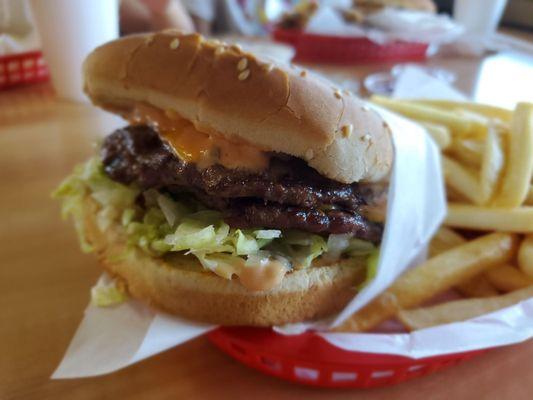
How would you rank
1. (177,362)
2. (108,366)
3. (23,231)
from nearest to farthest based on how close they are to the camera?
(108,366) → (177,362) → (23,231)

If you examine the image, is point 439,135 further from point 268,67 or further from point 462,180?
point 268,67

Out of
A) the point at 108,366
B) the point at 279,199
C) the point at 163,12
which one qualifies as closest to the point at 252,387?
the point at 108,366

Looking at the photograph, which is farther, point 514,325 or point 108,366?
point 514,325

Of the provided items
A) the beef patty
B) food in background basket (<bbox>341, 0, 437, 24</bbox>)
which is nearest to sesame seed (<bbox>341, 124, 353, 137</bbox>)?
the beef patty

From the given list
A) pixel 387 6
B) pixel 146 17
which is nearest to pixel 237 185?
pixel 146 17

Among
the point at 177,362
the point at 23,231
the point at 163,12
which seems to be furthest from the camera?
the point at 163,12

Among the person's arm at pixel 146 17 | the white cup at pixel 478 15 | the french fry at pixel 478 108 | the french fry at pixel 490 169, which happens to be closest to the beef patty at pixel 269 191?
the french fry at pixel 490 169

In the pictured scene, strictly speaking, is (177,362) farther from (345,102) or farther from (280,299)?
(345,102)

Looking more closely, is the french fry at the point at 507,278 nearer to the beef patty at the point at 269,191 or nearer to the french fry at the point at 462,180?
the french fry at the point at 462,180
